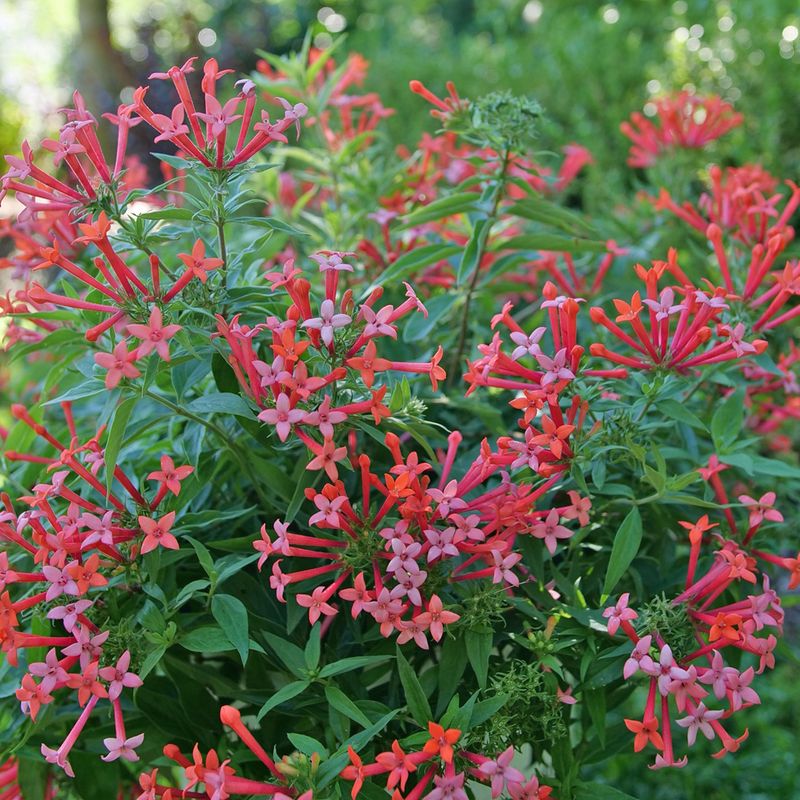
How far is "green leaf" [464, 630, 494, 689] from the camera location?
809 millimetres

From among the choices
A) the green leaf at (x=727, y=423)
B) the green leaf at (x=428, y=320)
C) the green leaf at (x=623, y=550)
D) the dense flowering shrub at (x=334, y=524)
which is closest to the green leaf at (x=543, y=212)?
the dense flowering shrub at (x=334, y=524)

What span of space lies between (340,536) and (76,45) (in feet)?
22.4

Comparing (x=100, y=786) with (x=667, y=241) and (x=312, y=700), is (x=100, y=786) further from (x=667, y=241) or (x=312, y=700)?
(x=667, y=241)

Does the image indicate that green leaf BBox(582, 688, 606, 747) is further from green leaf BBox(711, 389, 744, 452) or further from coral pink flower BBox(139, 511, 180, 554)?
coral pink flower BBox(139, 511, 180, 554)

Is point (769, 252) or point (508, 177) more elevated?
point (508, 177)

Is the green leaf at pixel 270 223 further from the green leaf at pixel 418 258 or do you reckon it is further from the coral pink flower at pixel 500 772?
the coral pink flower at pixel 500 772

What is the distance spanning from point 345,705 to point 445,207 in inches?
22.7

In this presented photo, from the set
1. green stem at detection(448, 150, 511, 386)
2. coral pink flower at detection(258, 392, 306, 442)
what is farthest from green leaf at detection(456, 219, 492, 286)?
coral pink flower at detection(258, 392, 306, 442)

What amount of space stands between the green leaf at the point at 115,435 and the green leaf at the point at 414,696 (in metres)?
0.29

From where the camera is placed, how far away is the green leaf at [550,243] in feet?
3.67

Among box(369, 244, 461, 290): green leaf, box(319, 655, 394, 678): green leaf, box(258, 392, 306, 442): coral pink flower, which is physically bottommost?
box(319, 655, 394, 678): green leaf

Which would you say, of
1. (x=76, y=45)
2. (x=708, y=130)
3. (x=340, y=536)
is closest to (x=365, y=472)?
(x=340, y=536)

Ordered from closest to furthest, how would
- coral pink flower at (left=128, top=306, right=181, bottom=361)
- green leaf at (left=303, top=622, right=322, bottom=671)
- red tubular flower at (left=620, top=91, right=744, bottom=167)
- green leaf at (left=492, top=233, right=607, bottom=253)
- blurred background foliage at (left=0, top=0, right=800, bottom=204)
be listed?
coral pink flower at (left=128, top=306, right=181, bottom=361), green leaf at (left=303, top=622, right=322, bottom=671), green leaf at (left=492, top=233, right=607, bottom=253), red tubular flower at (left=620, top=91, right=744, bottom=167), blurred background foliage at (left=0, top=0, right=800, bottom=204)

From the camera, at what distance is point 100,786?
37.2 inches
